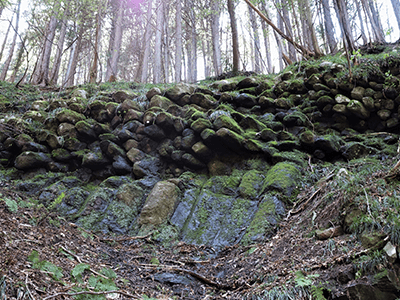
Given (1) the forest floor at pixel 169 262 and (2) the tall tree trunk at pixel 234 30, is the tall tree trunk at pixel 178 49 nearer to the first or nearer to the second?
(2) the tall tree trunk at pixel 234 30

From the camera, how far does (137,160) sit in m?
7.27

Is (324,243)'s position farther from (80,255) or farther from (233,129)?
(233,129)

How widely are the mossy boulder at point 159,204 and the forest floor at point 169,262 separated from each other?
0.56 metres

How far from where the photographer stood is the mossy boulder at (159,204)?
18.7 ft

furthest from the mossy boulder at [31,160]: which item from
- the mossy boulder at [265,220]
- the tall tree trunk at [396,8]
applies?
the tall tree trunk at [396,8]

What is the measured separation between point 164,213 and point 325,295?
400 centimetres

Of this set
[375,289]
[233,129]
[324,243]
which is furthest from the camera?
[233,129]

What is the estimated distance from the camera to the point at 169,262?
4.42 m

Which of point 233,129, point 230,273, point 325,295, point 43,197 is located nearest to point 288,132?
point 233,129

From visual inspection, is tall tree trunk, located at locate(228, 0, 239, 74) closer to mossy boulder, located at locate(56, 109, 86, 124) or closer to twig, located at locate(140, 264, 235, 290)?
mossy boulder, located at locate(56, 109, 86, 124)

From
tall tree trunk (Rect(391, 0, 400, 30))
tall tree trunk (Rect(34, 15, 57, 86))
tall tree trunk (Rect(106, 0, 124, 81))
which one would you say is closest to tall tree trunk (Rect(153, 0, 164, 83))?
tall tree trunk (Rect(106, 0, 124, 81))

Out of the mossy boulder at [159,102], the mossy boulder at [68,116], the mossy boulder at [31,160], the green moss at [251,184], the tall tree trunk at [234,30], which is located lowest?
the green moss at [251,184]

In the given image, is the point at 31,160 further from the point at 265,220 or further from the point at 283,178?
the point at 283,178

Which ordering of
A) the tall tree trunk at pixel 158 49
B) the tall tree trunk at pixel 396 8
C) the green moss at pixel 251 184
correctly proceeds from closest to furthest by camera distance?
the green moss at pixel 251 184, the tall tree trunk at pixel 158 49, the tall tree trunk at pixel 396 8
